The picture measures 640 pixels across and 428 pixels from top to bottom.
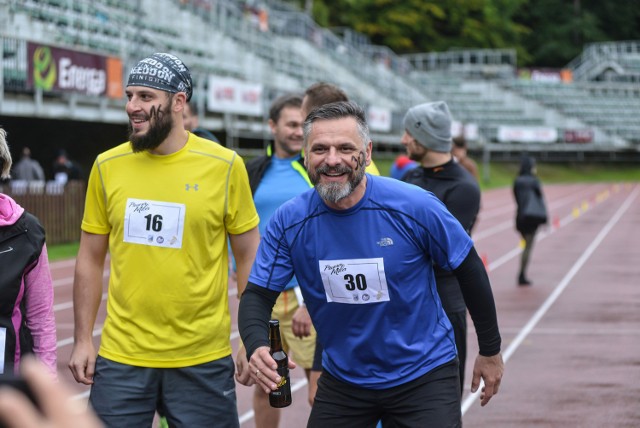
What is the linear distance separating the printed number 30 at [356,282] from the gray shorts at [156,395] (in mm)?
793

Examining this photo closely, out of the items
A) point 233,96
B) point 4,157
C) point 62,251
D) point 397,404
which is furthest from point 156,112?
point 233,96

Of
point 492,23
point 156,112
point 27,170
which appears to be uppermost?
point 492,23

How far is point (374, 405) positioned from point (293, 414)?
428cm

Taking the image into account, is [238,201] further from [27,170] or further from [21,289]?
[27,170]

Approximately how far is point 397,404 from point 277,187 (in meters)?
2.54

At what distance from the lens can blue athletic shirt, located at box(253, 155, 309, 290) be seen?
6.48m

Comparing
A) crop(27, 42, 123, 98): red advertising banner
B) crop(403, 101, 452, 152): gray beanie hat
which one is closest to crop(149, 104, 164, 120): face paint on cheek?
crop(403, 101, 452, 152): gray beanie hat

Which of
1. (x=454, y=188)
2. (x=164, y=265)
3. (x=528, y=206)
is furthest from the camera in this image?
(x=528, y=206)

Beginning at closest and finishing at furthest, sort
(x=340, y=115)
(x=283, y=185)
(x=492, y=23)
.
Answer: (x=340, y=115) < (x=283, y=185) < (x=492, y=23)

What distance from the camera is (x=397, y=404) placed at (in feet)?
13.7

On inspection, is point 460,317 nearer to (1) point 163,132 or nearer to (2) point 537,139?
(1) point 163,132

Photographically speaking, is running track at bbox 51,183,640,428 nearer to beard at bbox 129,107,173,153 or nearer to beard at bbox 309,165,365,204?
beard at bbox 129,107,173,153

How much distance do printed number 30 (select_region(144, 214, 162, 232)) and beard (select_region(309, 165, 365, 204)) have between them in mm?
732

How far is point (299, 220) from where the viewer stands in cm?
422
